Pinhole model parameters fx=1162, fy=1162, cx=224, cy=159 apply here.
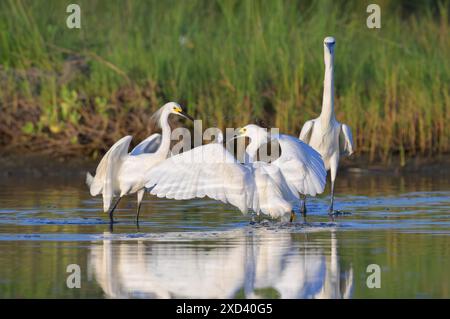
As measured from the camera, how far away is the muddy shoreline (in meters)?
17.1

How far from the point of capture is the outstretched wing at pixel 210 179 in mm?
10953

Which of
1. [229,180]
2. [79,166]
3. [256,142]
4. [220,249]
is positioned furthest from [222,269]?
[79,166]

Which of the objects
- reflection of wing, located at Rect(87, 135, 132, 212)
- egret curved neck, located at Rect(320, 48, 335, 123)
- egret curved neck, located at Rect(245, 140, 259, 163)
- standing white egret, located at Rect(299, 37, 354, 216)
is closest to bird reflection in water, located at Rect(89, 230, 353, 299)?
egret curved neck, located at Rect(245, 140, 259, 163)

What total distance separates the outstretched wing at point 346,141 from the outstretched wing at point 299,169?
7.91 feet

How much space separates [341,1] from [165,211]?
8.60 metres

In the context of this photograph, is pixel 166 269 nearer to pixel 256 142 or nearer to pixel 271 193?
pixel 271 193

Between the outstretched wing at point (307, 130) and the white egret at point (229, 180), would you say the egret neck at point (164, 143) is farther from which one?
the outstretched wing at point (307, 130)

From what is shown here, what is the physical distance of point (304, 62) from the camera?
1741 centimetres

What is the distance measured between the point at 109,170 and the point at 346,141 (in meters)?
3.27

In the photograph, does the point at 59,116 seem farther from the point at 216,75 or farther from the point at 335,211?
the point at 335,211

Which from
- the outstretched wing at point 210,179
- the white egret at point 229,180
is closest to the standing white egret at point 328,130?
the white egret at point 229,180

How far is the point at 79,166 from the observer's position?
1736 centimetres
